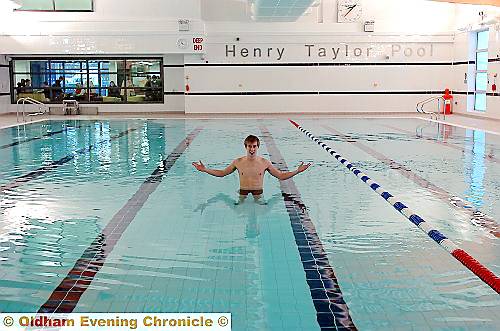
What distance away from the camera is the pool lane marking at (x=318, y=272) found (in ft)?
10.7

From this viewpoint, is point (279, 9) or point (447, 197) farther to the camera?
point (279, 9)

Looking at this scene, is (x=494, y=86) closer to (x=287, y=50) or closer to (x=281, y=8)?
(x=281, y=8)

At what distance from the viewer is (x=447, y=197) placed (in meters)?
6.59

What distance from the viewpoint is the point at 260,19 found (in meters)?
20.0

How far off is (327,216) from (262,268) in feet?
5.61

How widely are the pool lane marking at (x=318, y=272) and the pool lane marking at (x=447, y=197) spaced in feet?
4.76

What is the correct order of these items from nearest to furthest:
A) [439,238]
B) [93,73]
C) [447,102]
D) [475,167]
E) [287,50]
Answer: [439,238] < [475,167] < [447,102] < [287,50] < [93,73]

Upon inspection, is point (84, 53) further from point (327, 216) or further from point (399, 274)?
point (399, 274)

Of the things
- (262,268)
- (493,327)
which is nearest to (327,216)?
(262,268)

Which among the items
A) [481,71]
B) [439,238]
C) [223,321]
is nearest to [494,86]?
[481,71]

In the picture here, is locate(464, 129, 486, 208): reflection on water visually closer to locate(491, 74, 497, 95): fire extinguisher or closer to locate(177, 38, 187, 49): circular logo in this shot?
locate(491, 74, 497, 95): fire extinguisher

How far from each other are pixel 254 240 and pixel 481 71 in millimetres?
16187

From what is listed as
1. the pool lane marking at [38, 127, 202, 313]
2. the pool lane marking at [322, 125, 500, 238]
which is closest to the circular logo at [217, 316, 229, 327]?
the pool lane marking at [38, 127, 202, 313]

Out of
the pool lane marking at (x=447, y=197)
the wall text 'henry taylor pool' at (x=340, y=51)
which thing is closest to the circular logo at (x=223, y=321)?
the pool lane marking at (x=447, y=197)
